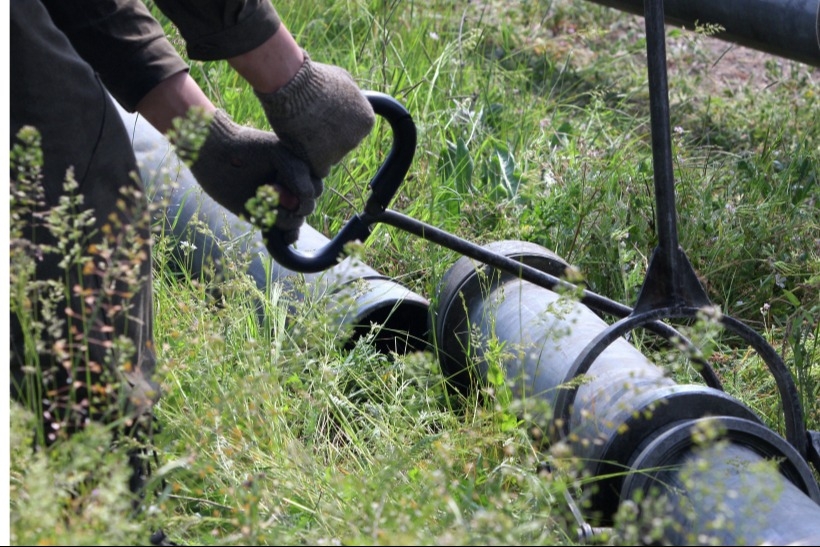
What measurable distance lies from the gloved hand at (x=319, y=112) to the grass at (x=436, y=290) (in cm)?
36

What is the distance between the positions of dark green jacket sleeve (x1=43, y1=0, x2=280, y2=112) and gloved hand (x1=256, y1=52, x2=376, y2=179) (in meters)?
0.11

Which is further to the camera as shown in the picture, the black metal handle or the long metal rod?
the black metal handle

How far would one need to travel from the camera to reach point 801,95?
15.2 ft

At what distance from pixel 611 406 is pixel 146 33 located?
1173 millimetres

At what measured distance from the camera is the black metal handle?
2195mm

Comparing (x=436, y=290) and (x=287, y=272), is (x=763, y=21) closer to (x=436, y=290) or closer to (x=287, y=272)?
(x=436, y=290)

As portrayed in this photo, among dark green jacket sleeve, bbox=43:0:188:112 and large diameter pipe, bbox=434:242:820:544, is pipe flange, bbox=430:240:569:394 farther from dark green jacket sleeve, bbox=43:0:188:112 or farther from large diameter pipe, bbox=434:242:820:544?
dark green jacket sleeve, bbox=43:0:188:112

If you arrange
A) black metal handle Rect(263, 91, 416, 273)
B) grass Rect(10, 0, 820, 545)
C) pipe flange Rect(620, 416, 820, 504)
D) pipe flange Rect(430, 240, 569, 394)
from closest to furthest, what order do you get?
grass Rect(10, 0, 820, 545), pipe flange Rect(620, 416, 820, 504), black metal handle Rect(263, 91, 416, 273), pipe flange Rect(430, 240, 569, 394)

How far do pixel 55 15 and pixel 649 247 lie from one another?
1.87 metres

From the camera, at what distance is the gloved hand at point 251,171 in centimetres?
221

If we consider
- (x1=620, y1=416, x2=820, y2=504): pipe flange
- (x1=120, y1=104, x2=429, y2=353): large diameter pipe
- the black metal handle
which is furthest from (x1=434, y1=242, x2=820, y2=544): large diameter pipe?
the black metal handle

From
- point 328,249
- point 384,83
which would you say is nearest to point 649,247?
point 384,83

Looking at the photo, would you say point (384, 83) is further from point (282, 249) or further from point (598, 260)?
point (282, 249)

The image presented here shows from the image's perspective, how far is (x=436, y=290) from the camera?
294 cm
